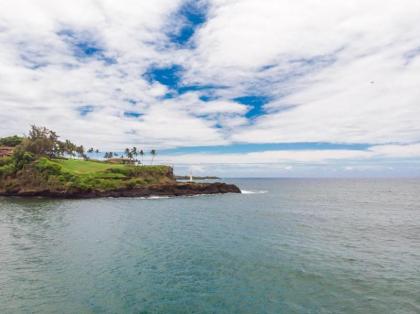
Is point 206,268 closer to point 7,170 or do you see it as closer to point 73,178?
point 73,178

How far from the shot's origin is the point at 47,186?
98.9 m

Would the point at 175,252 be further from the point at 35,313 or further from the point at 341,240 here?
the point at 341,240

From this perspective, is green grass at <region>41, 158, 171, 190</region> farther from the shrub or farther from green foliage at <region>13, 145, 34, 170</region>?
the shrub

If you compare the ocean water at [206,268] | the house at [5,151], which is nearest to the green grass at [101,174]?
the house at [5,151]

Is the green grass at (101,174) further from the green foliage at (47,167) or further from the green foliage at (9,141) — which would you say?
the green foliage at (9,141)

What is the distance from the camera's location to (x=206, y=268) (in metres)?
28.4

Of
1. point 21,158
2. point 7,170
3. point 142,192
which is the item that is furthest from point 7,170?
point 142,192

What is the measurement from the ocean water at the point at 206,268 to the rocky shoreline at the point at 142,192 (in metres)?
47.4

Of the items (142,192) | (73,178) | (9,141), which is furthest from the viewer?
Answer: (9,141)

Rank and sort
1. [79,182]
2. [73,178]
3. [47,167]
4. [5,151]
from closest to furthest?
[79,182]
[73,178]
[47,167]
[5,151]

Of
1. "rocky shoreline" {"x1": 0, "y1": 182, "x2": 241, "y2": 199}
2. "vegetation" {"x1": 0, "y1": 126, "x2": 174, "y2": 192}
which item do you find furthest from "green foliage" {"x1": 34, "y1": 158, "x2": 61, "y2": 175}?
"rocky shoreline" {"x1": 0, "y1": 182, "x2": 241, "y2": 199}

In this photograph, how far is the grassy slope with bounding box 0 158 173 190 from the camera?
9994 cm

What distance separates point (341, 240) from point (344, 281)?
16.9m

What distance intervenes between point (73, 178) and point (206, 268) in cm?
8811
